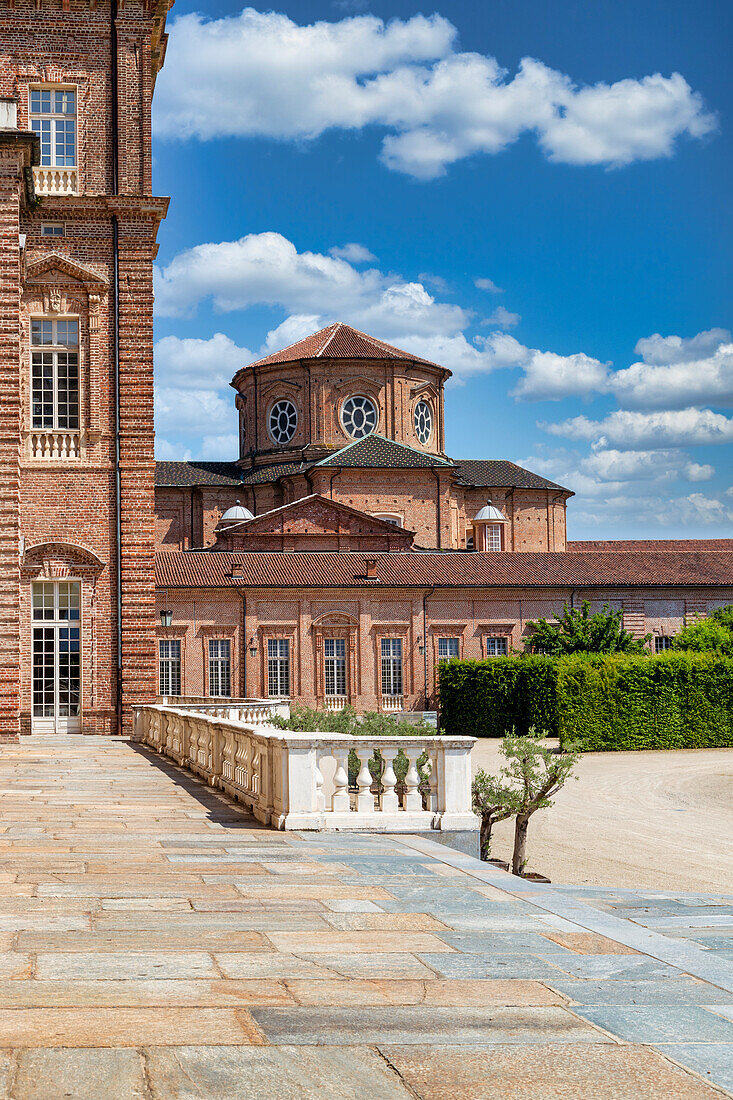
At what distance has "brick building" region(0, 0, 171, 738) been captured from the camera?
84.0ft

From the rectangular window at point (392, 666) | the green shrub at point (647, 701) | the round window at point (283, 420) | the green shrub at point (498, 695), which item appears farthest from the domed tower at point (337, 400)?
the green shrub at point (647, 701)

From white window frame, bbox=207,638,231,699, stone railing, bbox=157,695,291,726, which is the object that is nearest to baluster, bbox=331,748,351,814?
stone railing, bbox=157,695,291,726

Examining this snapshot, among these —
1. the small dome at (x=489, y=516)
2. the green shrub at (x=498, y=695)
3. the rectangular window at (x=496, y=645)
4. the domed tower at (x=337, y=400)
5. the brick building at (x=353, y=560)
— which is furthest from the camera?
the small dome at (x=489, y=516)

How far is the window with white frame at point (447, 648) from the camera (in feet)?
150

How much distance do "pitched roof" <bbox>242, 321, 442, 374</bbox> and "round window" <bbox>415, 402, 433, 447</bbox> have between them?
227 centimetres

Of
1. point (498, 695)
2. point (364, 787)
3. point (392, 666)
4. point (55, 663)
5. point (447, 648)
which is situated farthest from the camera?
point (447, 648)

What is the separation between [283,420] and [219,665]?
20.2 m

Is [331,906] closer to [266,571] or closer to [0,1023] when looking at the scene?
[0,1023]

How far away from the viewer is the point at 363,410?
60031mm

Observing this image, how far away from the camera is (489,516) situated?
62594 millimetres

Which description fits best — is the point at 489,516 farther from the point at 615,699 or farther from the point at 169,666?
the point at 615,699

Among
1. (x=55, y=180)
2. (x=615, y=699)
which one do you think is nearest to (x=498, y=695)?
(x=615, y=699)

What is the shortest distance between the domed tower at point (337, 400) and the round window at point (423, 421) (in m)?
0.05

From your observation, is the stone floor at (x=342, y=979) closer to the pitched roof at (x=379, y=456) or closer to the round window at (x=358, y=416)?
the pitched roof at (x=379, y=456)
